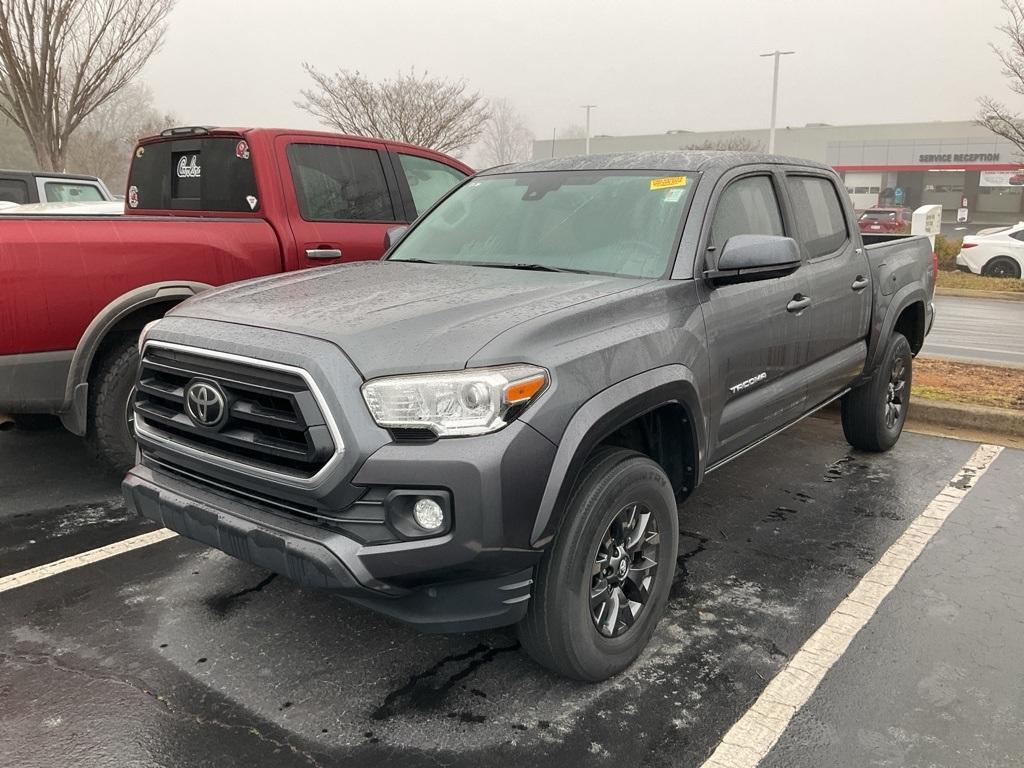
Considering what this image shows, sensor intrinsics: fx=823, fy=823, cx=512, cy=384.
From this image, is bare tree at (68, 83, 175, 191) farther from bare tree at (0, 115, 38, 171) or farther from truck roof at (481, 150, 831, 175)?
truck roof at (481, 150, 831, 175)

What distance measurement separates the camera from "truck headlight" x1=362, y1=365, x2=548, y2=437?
7.84ft

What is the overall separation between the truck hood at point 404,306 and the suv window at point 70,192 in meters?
9.39

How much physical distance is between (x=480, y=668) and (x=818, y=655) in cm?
127

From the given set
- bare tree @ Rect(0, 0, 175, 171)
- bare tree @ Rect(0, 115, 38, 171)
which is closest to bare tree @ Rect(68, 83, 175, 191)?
bare tree @ Rect(0, 115, 38, 171)

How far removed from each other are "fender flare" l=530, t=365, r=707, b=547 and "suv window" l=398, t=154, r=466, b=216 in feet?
11.5

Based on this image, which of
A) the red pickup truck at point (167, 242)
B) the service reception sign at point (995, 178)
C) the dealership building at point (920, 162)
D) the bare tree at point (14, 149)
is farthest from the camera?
the dealership building at point (920, 162)

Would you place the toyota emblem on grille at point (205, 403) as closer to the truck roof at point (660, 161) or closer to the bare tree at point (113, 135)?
the truck roof at point (660, 161)

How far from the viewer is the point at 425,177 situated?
6297 millimetres

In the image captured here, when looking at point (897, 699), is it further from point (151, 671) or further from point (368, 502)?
point (151, 671)

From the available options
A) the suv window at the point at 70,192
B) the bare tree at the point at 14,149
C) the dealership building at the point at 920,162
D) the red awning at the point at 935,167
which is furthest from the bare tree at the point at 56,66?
the red awning at the point at 935,167

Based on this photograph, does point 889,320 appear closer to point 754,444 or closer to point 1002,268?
point 754,444

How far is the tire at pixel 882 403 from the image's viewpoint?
524cm

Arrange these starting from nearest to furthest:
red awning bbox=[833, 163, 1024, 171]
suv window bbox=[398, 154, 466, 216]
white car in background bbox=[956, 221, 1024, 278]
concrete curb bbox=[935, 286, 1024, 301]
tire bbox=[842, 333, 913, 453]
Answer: tire bbox=[842, 333, 913, 453]
suv window bbox=[398, 154, 466, 216]
concrete curb bbox=[935, 286, 1024, 301]
white car in background bbox=[956, 221, 1024, 278]
red awning bbox=[833, 163, 1024, 171]

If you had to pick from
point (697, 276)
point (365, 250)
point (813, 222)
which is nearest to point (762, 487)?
point (813, 222)
